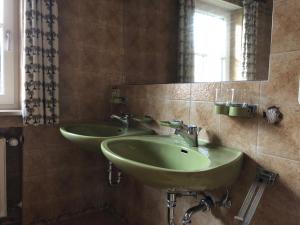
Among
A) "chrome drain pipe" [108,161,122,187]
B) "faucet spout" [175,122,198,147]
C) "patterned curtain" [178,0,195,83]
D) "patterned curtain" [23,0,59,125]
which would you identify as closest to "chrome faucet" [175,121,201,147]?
"faucet spout" [175,122,198,147]

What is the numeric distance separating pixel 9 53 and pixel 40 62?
12.3 inches

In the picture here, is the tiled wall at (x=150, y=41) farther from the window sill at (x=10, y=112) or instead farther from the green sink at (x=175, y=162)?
the window sill at (x=10, y=112)

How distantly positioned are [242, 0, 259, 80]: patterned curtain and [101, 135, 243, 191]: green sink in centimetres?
38

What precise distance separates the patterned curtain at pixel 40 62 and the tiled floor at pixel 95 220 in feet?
2.73

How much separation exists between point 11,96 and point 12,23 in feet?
1.75

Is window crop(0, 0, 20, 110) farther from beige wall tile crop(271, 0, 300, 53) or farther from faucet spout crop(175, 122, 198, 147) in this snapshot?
beige wall tile crop(271, 0, 300, 53)

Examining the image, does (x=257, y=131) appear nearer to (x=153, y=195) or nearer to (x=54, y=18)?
(x=153, y=195)

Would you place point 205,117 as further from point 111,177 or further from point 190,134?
point 111,177

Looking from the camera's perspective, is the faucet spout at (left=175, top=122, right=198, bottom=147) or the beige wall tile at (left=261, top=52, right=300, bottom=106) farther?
the faucet spout at (left=175, top=122, right=198, bottom=147)

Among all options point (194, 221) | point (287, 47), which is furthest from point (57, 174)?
point (287, 47)

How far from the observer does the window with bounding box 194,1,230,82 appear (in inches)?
52.6

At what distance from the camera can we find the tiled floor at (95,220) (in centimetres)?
194

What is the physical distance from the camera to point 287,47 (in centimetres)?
94

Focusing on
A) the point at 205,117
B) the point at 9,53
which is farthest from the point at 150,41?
the point at 9,53
